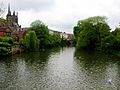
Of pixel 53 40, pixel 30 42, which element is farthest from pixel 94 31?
pixel 53 40

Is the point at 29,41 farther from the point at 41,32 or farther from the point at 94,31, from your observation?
the point at 94,31

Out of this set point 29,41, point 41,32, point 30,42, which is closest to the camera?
point 29,41

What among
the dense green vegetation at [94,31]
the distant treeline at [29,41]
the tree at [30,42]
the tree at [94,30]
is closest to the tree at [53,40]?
the distant treeline at [29,41]

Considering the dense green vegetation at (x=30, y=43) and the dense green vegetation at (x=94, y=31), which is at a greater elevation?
the dense green vegetation at (x=94, y=31)

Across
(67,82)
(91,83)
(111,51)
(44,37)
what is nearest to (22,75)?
(67,82)

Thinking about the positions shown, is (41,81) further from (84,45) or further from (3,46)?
(84,45)

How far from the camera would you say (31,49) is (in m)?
78.8

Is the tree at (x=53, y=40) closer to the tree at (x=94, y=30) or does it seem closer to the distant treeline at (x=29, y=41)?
the distant treeline at (x=29, y=41)

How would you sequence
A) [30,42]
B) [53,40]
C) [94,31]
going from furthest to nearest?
[53,40], [94,31], [30,42]

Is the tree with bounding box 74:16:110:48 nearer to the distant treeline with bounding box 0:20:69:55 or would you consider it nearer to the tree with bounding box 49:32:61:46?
the distant treeline with bounding box 0:20:69:55

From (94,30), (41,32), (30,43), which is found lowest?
(30,43)

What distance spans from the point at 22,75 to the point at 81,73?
8076mm

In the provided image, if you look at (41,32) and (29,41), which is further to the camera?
(41,32)

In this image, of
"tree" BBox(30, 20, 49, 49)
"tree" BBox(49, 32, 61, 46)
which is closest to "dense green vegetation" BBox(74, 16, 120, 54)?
"tree" BBox(30, 20, 49, 49)
